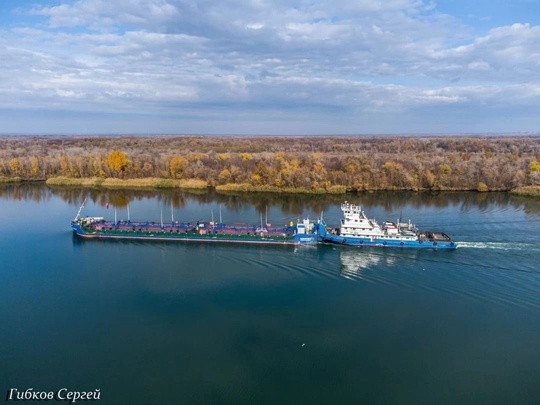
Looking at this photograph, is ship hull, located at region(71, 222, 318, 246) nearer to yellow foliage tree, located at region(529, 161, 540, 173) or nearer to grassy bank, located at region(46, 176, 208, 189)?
grassy bank, located at region(46, 176, 208, 189)

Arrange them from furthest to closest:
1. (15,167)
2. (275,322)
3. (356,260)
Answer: (15,167) < (356,260) < (275,322)

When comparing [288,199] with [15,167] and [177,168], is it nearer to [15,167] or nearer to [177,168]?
[177,168]

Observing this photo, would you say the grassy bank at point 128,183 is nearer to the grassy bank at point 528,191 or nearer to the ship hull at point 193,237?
the ship hull at point 193,237

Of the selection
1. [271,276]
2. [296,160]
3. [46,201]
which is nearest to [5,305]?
[271,276]

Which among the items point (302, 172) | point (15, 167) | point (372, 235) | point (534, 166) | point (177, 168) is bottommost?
point (372, 235)

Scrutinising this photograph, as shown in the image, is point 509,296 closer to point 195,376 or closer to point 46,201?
point 195,376

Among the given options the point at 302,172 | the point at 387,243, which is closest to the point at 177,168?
the point at 302,172
